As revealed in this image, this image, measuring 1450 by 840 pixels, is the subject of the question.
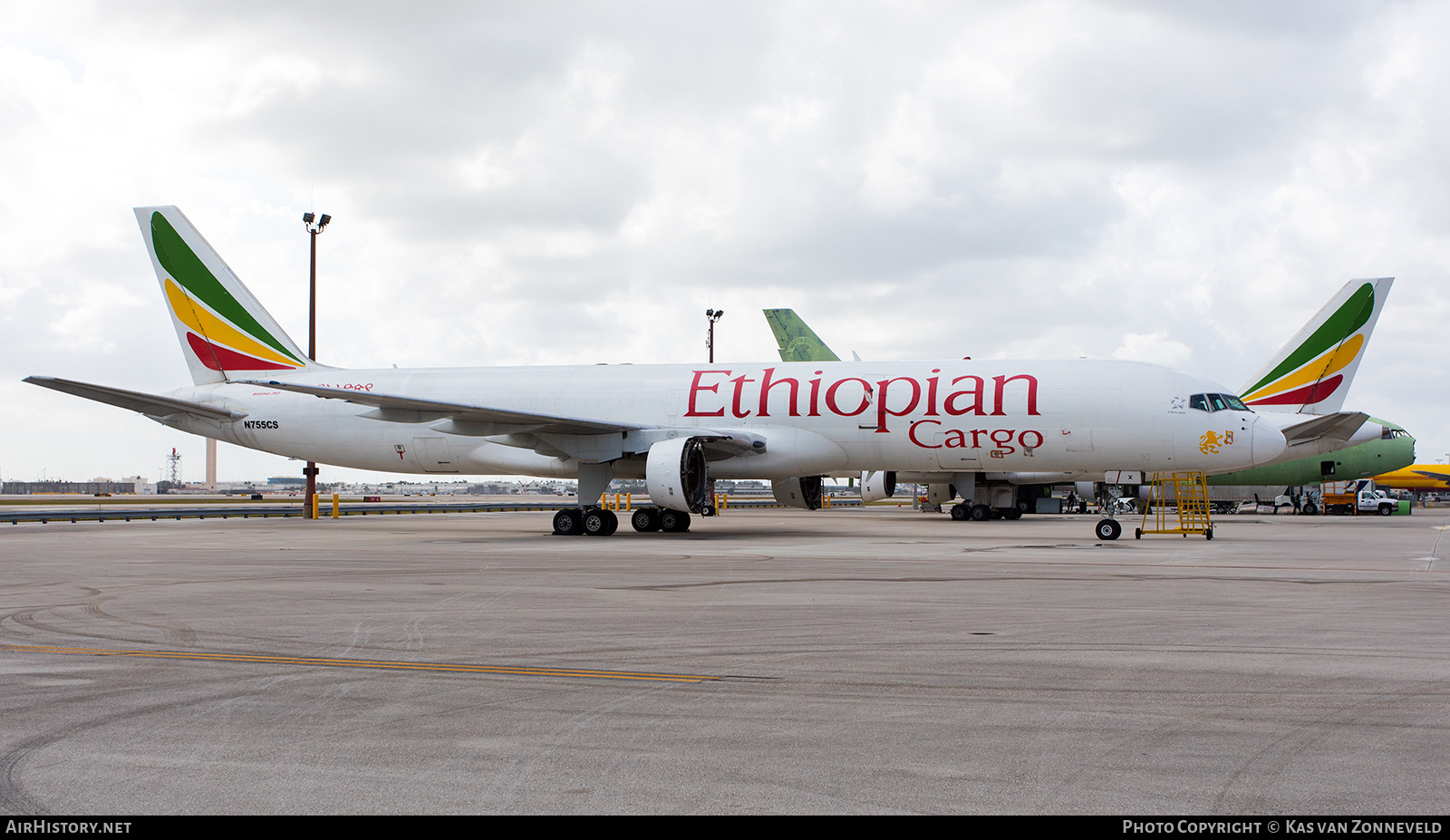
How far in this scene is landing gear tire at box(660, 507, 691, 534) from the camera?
26.8 metres

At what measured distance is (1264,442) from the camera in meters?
23.8

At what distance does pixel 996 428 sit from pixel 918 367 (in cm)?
242

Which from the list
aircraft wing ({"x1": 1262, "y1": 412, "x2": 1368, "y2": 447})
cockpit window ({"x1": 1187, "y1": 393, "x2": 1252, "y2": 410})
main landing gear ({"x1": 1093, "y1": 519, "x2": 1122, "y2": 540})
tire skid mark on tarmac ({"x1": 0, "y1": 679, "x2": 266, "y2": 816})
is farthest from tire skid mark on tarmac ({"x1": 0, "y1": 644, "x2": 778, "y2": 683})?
aircraft wing ({"x1": 1262, "y1": 412, "x2": 1368, "y2": 447})

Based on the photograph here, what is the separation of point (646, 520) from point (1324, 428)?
20.3 m

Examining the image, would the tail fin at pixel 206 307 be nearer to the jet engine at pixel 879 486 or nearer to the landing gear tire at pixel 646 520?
the landing gear tire at pixel 646 520

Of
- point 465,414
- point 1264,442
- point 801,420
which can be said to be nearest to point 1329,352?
point 1264,442

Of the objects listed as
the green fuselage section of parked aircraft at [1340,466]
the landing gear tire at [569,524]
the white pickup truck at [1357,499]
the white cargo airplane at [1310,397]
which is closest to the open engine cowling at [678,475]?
the landing gear tire at [569,524]

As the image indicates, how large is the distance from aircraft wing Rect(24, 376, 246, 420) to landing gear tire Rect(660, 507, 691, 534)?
11.8 metres

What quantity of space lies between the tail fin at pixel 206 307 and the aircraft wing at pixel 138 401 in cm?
155

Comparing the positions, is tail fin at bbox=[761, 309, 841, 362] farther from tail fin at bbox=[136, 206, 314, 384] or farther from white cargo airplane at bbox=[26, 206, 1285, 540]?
tail fin at bbox=[136, 206, 314, 384]

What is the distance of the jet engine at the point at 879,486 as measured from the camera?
3412 cm

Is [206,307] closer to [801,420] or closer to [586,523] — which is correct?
[586,523]

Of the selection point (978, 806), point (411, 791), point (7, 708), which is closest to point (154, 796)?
point (411, 791)
